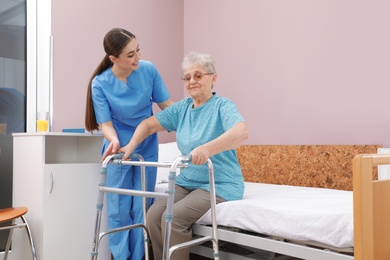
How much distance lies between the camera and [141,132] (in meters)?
2.15

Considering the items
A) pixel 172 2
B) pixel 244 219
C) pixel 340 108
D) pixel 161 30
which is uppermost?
pixel 172 2

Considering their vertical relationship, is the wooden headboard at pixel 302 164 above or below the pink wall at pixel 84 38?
below

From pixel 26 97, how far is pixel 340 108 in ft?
6.60

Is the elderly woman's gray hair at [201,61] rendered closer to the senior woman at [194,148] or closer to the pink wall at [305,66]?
the senior woman at [194,148]

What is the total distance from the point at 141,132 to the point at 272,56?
51.5 inches

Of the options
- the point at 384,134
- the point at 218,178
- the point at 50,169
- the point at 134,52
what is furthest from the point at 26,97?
the point at 384,134

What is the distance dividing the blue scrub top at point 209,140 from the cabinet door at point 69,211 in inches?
24.4

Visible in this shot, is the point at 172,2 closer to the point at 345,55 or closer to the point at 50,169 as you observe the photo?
the point at 345,55

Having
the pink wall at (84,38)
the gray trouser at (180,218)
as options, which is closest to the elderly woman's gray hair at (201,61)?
the gray trouser at (180,218)

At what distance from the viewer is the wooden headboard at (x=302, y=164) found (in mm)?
2545

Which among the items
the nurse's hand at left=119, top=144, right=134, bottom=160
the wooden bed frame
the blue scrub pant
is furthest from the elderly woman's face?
the wooden bed frame

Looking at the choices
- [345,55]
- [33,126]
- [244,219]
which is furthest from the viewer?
[33,126]

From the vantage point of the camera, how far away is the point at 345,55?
2605 mm

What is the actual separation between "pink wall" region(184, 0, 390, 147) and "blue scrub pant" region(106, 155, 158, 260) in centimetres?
113
